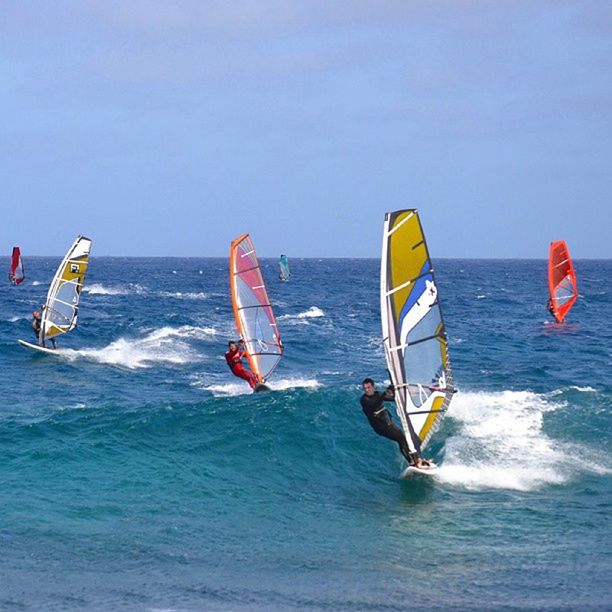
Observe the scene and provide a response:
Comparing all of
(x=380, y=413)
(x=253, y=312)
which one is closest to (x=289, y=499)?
(x=380, y=413)

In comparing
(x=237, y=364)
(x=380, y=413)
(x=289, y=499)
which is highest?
(x=380, y=413)

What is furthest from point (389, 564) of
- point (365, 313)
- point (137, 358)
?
point (365, 313)

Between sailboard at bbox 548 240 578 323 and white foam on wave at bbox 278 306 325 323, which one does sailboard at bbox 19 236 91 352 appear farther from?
sailboard at bbox 548 240 578 323

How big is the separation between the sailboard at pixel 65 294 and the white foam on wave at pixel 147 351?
81cm

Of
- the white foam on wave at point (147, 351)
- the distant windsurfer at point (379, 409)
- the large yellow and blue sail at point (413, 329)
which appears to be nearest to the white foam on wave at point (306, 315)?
the white foam on wave at point (147, 351)

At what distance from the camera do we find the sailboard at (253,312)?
62.8 ft

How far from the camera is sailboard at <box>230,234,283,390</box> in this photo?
19141 mm

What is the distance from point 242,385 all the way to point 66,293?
26.8 feet

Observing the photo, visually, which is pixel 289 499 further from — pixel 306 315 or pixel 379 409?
pixel 306 315

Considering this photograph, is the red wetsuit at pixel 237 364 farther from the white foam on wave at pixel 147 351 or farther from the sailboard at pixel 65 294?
the sailboard at pixel 65 294

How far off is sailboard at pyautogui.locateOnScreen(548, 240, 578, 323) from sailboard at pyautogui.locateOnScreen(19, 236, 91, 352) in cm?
1892

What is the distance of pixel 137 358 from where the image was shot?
2719 cm

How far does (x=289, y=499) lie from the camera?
1224 cm

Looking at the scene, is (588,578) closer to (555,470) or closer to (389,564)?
(389,564)
